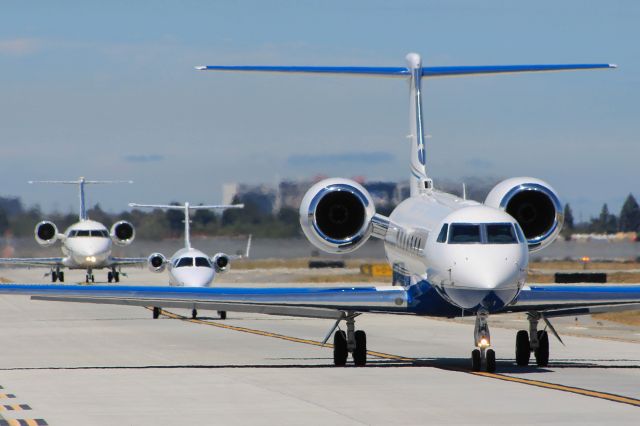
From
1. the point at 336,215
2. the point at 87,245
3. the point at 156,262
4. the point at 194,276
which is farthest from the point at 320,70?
the point at 87,245

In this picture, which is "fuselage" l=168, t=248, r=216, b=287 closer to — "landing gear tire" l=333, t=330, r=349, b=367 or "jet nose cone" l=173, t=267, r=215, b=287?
"jet nose cone" l=173, t=267, r=215, b=287

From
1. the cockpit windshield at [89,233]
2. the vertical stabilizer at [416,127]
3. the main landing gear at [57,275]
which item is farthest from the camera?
the main landing gear at [57,275]

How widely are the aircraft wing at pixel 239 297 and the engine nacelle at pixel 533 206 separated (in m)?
2.86

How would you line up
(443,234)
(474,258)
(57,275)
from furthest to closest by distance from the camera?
(57,275) < (443,234) < (474,258)

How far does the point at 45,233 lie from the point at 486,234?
56339mm

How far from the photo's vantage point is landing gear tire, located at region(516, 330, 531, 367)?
2403cm

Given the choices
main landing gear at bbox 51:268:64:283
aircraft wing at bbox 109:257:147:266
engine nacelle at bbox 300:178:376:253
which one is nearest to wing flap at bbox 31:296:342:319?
engine nacelle at bbox 300:178:376:253

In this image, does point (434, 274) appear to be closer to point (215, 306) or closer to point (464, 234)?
point (464, 234)

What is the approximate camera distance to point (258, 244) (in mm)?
63938

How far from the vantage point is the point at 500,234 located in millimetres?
22016

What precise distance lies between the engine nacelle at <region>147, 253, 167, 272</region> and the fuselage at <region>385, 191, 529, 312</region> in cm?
3260

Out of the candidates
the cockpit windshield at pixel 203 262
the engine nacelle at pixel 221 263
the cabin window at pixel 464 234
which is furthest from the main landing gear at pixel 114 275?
the cabin window at pixel 464 234

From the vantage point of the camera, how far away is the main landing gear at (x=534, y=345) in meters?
24.1

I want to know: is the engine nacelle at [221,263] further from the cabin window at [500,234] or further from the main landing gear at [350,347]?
the cabin window at [500,234]
